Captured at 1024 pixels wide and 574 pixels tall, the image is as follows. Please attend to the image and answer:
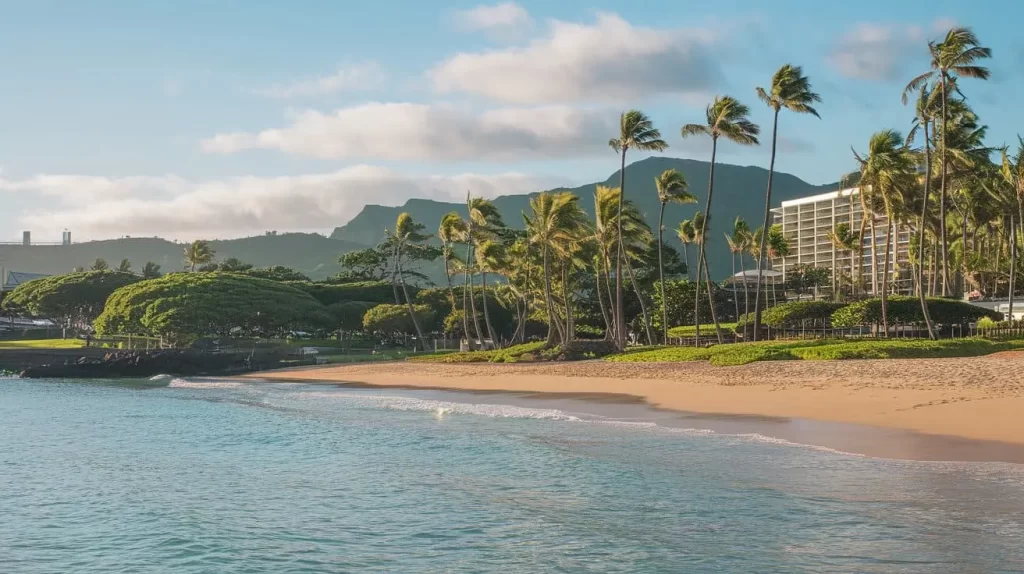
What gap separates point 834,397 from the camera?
25.9m

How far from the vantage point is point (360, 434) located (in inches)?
953

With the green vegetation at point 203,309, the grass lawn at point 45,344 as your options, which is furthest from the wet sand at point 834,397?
the grass lawn at point 45,344

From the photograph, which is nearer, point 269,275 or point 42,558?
point 42,558

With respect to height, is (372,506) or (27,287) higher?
(27,287)

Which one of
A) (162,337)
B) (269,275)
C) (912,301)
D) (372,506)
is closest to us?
(372,506)

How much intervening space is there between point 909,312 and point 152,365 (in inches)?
1975

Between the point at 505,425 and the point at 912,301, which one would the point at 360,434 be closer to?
the point at 505,425

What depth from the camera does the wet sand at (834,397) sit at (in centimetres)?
1850

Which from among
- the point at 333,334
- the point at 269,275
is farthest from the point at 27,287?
the point at 333,334

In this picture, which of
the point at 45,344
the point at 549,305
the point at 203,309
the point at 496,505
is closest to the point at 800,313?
the point at 549,305

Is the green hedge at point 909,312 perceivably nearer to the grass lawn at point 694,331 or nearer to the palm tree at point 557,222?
the grass lawn at point 694,331

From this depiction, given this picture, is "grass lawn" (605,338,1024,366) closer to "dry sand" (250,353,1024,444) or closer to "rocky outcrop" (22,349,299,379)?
"dry sand" (250,353,1024,444)

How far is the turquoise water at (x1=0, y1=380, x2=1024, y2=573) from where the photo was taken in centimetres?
1083

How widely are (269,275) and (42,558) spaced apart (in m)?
111
